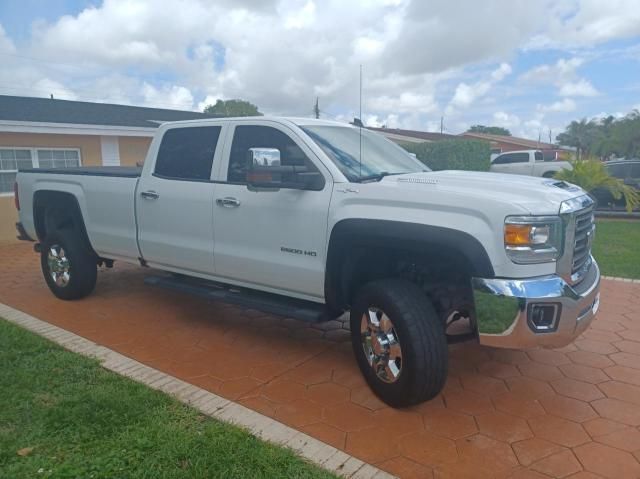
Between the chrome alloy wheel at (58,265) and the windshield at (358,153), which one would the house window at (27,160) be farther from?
the windshield at (358,153)

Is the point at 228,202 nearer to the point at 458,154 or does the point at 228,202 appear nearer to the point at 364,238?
the point at 364,238

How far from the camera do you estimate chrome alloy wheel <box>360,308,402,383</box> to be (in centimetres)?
339

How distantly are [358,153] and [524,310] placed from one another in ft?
6.21

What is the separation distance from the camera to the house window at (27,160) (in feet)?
34.6

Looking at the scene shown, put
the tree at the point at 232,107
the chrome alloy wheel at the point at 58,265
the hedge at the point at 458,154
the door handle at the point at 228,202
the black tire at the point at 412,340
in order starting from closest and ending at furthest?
1. the black tire at the point at 412,340
2. the door handle at the point at 228,202
3. the chrome alloy wheel at the point at 58,265
4. the hedge at the point at 458,154
5. the tree at the point at 232,107

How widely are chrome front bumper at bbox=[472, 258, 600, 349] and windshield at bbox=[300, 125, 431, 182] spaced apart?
1334mm

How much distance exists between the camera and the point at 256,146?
14.2ft

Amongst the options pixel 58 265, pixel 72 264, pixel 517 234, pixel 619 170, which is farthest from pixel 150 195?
pixel 619 170

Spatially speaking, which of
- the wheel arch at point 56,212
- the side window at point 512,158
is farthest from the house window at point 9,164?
the side window at point 512,158

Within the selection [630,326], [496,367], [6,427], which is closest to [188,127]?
[6,427]

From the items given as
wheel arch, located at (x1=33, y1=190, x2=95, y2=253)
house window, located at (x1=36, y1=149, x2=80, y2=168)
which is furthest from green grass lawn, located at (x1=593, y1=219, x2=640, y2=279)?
house window, located at (x1=36, y1=149, x2=80, y2=168)

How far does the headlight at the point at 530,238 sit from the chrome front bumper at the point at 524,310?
0.13m

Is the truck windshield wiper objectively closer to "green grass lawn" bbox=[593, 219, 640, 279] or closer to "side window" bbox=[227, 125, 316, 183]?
"side window" bbox=[227, 125, 316, 183]

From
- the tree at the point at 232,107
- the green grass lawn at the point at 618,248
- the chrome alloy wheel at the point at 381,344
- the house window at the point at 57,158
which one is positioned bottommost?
the green grass lawn at the point at 618,248
